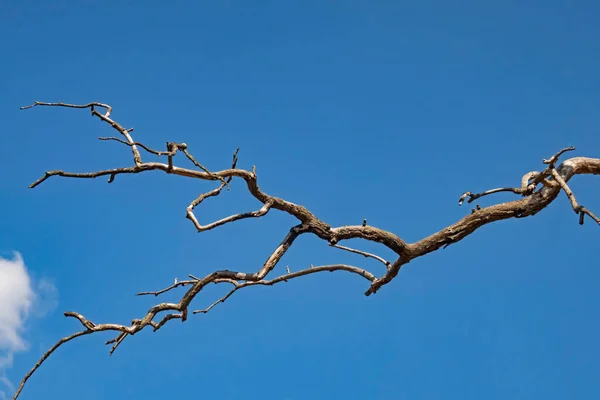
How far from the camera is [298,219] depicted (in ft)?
14.8

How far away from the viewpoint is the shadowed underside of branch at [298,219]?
4.07 metres

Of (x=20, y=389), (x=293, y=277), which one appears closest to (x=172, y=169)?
(x=293, y=277)

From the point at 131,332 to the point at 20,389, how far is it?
0.78 m

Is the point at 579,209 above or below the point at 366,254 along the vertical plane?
below

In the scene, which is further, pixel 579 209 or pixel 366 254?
pixel 366 254

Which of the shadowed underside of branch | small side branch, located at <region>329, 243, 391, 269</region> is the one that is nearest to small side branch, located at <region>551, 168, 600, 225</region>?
the shadowed underside of branch

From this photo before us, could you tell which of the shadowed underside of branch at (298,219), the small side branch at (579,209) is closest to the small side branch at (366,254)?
the shadowed underside of branch at (298,219)

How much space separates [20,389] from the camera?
393cm

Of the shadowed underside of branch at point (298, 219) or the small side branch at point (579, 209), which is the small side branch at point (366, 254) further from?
the small side branch at point (579, 209)

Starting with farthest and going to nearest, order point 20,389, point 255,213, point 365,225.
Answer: point 365,225 < point 255,213 < point 20,389

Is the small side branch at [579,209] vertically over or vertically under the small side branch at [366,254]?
under

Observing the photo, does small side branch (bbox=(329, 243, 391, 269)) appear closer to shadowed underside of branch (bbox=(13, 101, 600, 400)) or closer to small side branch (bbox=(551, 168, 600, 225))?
shadowed underside of branch (bbox=(13, 101, 600, 400))

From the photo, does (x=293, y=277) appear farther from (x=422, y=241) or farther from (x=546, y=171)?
(x=546, y=171)

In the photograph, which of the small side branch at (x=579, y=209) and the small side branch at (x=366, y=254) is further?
the small side branch at (x=366, y=254)
